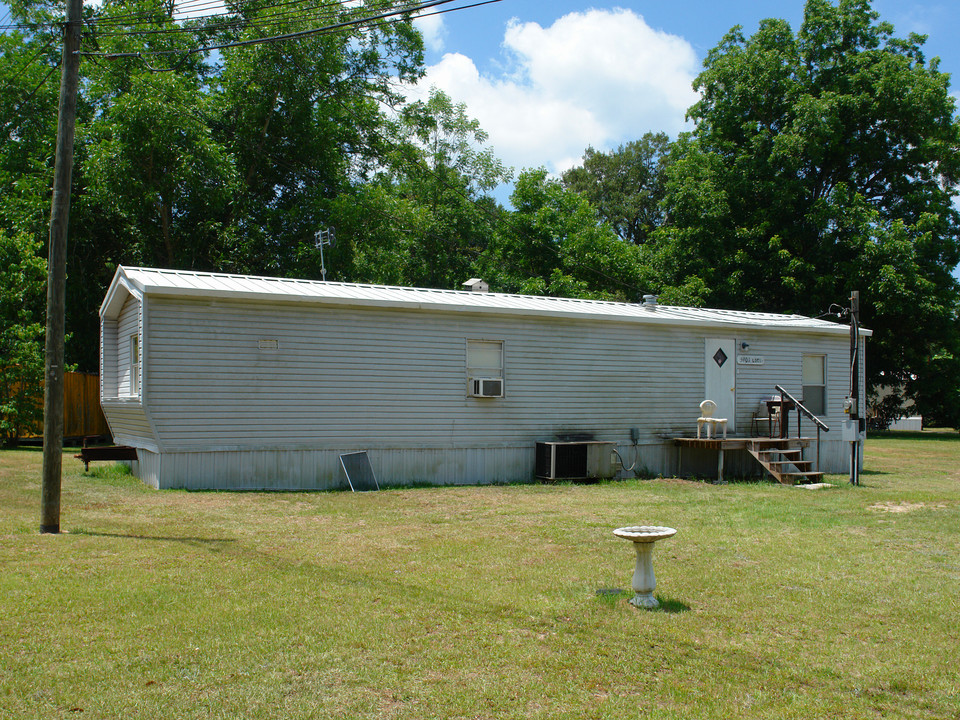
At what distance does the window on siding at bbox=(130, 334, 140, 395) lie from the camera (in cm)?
1228

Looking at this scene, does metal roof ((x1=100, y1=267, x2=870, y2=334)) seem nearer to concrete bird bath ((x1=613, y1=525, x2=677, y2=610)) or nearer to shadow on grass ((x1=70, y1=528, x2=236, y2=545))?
shadow on grass ((x1=70, y1=528, x2=236, y2=545))

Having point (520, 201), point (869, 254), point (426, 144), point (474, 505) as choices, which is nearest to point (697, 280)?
point (869, 254)

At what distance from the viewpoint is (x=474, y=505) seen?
10.7 m

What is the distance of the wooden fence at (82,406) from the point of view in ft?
64.8

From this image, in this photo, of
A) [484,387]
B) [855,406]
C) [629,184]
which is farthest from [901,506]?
[629,184]

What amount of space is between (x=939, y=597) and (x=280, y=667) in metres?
4.85

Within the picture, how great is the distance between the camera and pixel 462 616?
17.5 ft

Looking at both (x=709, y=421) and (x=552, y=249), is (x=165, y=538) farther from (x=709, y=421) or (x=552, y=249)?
(x=552, y=249)

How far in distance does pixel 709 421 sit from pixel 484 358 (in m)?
4.57

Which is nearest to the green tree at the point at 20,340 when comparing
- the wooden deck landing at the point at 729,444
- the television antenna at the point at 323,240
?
the television antenna at the point at 323,240

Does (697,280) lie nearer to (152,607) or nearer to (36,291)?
(36,291)

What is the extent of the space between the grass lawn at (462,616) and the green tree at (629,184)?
129ft

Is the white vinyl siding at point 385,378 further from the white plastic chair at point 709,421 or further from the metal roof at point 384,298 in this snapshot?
the white plastic chair at point 709,421

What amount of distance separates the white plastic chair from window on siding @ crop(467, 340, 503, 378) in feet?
13.4
